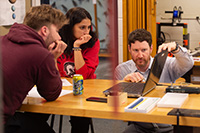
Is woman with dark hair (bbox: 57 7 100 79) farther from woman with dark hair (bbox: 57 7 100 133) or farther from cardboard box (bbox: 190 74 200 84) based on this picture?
cardboard box (bbox: 190 74 200 84)

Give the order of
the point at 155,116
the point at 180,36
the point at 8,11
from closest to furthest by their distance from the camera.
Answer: the point at 155,116
the point at 8,11
the point at 180,36

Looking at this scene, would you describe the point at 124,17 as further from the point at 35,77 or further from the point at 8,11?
the point at 35,77

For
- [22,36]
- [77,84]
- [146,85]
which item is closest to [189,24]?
[146,85]

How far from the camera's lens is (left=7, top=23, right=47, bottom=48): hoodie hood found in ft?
4.51

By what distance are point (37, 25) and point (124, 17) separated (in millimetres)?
2303

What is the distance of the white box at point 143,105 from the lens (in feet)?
4.22

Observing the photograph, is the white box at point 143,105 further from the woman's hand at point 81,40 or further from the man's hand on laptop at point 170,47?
the woman's hand at point 81,40

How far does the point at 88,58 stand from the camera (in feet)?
7.57

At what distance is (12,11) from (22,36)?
200cm

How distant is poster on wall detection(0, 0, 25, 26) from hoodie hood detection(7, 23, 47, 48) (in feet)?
5.37

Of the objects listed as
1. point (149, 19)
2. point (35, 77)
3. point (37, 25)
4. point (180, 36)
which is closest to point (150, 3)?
point (149, 19)

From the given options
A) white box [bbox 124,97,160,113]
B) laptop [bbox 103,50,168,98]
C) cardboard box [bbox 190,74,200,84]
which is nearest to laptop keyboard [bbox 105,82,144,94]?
laptop [bbox 103,50,168,98]

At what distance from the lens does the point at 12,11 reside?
3240 millimetres

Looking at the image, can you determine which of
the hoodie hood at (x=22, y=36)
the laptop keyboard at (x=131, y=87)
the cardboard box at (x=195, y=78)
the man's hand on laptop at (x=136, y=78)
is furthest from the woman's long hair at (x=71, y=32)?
the cardboard box at (x=195, y=78)
